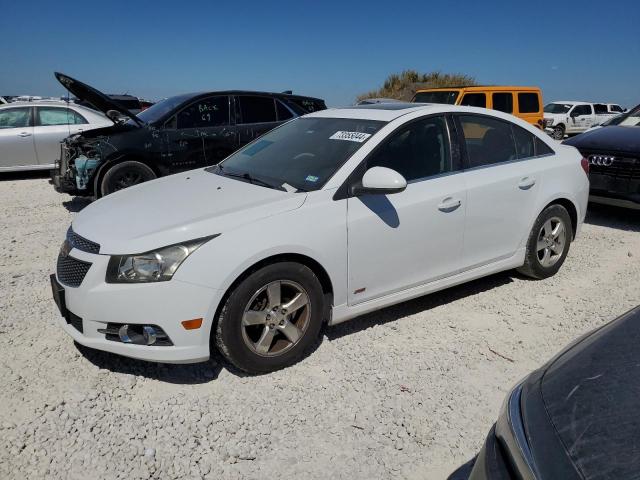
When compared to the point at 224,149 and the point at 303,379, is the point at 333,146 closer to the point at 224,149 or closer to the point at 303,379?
the point at 303,379

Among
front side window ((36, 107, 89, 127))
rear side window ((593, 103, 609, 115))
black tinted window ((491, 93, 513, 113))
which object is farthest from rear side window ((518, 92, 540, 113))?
front side window ((36, 107, 89, 127))

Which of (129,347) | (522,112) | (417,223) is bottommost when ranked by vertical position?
(129,347)

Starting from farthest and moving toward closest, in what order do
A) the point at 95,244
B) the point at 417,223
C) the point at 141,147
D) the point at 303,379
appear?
the point at 141,147 < the point at 417,223 < the point at 303,379 < the point at 95,244

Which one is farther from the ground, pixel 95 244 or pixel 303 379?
pixel 95 244

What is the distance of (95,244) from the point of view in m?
2.99

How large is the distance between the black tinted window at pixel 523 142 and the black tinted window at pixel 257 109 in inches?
176

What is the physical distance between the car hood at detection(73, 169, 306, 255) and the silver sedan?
6.66m

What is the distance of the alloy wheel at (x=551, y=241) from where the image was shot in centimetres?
454

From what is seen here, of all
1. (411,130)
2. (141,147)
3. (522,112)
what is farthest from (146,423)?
(522,112)

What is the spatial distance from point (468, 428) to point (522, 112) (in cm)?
1428

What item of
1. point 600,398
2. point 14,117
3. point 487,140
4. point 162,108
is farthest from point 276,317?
point 14,117

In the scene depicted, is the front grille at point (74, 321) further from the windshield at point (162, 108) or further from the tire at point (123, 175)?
the windshield at point (162, 108)

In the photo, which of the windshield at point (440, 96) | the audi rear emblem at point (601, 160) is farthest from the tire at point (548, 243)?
the windshield at point (440, 96)

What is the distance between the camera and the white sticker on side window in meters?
3.60
